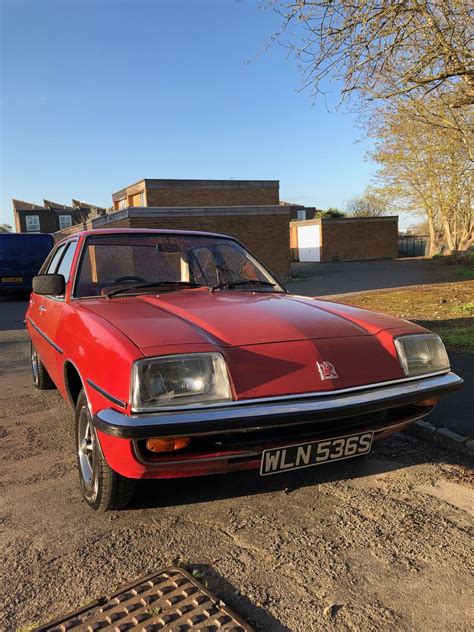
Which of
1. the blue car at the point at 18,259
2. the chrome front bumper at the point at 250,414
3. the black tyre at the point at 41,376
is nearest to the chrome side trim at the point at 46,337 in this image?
the black tyre at the point at 41,376

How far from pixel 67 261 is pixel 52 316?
56 centimetres

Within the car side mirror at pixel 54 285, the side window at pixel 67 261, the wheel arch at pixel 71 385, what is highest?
the side window at pixel 67 261

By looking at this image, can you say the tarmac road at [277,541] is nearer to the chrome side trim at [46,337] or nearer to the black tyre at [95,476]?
the black tyre at [95,476]

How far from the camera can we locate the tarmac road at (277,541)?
1.94 metres

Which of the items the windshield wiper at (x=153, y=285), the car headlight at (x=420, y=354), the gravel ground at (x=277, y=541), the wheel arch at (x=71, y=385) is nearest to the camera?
the gravel ground at (x=277, y=541)

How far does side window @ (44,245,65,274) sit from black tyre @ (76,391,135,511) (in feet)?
7.16

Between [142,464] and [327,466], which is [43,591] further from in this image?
[327,466]

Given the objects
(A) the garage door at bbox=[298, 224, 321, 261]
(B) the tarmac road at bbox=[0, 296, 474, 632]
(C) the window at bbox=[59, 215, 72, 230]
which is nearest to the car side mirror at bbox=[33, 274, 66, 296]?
(B) the tarmac road at bbox=[0, 296, 474, 632]

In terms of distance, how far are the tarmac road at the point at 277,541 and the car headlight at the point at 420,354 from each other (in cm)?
76

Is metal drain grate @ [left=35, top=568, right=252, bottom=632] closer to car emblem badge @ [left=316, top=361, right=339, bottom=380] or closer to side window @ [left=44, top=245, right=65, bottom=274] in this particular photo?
car emblem badge @ [left=316, top=361, right=339, bottom=380]

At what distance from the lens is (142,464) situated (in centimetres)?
221

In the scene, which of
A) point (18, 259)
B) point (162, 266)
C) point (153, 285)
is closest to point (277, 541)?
point (153, 285)

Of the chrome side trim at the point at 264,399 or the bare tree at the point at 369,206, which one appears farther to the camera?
the bare tree at the point at 369,206

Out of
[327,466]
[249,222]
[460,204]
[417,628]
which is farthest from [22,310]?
[460,204]
